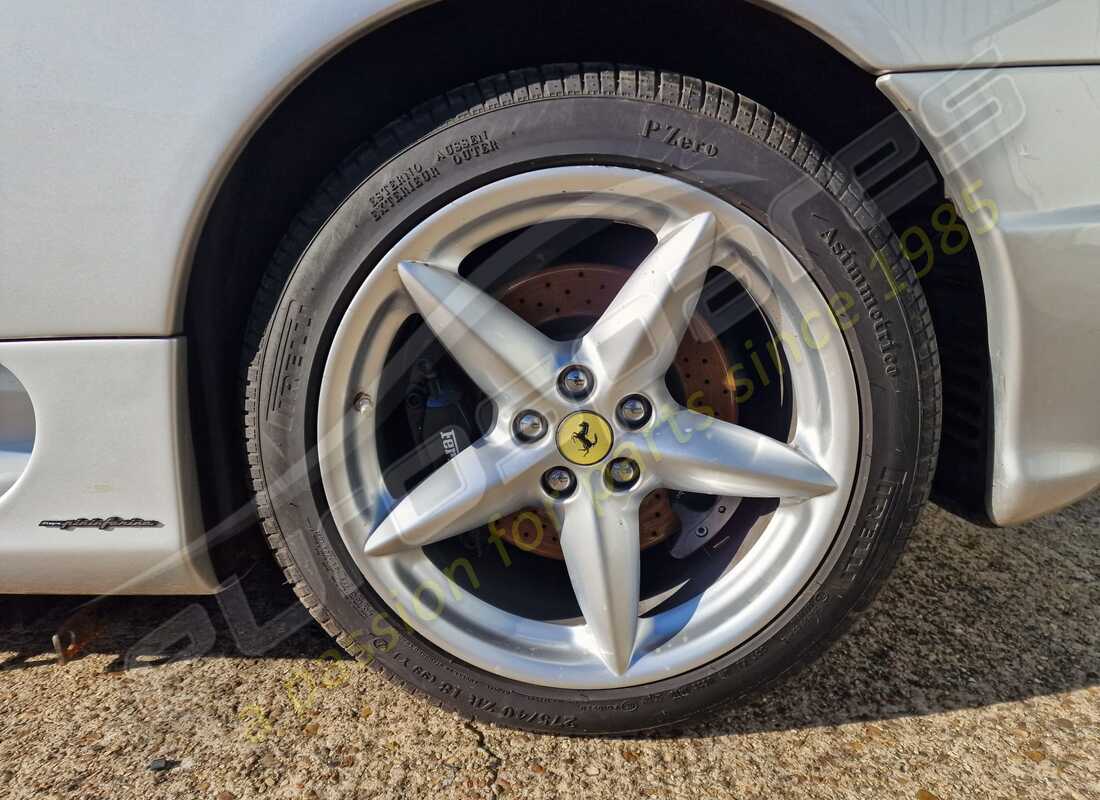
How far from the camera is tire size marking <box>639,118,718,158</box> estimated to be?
1153mm

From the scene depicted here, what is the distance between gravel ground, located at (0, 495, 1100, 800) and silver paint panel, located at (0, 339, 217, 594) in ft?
0.91

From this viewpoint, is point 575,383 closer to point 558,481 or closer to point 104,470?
point 558,481

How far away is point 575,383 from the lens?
123 centimetres

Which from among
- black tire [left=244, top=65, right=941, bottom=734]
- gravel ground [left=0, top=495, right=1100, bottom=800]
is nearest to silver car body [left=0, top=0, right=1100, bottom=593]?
black tire [left=244, top=65, right=941, bottom=734]

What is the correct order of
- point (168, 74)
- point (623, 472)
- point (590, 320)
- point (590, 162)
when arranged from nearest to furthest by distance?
point (168, 74) → point (590, 162) → point (623, 472) → point (590, 320)

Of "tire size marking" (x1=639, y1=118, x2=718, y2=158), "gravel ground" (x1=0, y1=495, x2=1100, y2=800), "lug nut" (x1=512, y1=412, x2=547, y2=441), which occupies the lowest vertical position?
"gravel ground" (x1=0, y1=495, x2=1100, y2=800)

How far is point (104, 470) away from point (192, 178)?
0.48 meters

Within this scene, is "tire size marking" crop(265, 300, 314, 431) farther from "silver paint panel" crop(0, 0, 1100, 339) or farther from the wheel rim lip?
"silver paint panel" crop(0, 0, 1100, 339)

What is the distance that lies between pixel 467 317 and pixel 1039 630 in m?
1.37

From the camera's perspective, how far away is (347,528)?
1.26 m

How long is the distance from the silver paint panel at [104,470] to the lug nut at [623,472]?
68 centimetres

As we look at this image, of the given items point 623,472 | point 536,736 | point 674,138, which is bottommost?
point 536,736

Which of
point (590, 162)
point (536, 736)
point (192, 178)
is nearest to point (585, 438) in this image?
point (590, 162)

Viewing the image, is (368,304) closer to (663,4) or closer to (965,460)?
(663,4)
